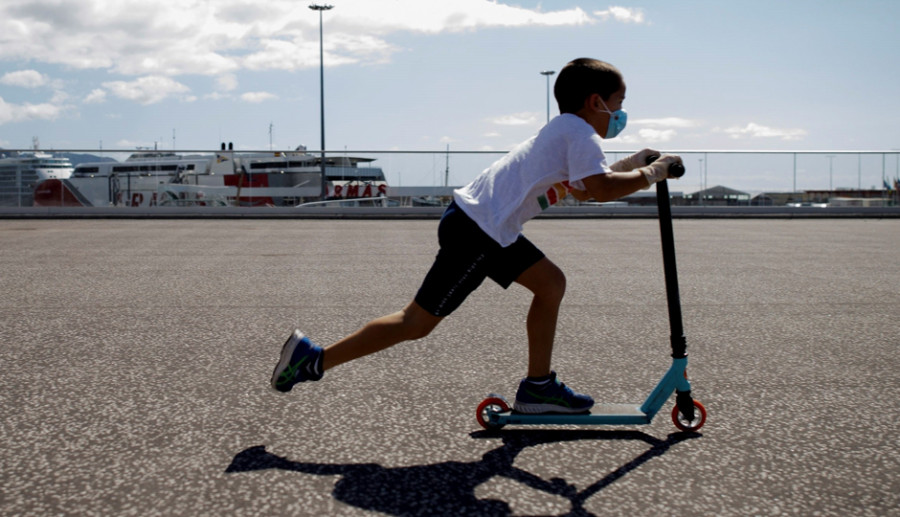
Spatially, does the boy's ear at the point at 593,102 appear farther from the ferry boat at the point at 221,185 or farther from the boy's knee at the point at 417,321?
the ferry boat at the point at 221,185

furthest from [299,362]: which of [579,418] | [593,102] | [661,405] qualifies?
[593,102]

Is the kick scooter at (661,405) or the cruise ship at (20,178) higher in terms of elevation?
the cruise ship at (20,178)

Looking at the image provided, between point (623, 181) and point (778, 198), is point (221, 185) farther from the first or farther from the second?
point (623, 181)

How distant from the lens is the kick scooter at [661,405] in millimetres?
3086

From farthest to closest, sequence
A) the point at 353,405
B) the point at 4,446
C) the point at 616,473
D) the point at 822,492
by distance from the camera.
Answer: the point at 353,405 < the point at 4,446 < the point at 616,473 < the point at 822,492

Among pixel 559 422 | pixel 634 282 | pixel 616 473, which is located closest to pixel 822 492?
pixel 616 473

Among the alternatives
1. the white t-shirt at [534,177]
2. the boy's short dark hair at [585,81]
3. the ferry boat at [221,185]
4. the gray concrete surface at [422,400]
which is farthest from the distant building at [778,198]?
the white t-shirt at [534,177]

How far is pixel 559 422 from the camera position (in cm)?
309

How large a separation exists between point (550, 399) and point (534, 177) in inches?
33.8

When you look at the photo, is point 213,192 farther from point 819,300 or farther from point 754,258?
point 819,300

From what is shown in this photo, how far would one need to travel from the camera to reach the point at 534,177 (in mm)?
2996

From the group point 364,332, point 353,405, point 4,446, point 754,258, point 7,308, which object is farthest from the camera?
point 754,258

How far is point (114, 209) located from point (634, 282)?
42.0ft

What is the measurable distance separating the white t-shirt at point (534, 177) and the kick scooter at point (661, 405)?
412 millimetres
